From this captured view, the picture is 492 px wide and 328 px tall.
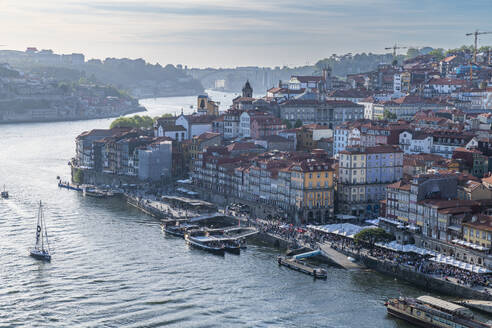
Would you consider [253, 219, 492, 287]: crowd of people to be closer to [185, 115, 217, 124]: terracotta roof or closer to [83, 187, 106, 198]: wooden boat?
[83, 187, 106, 198]: wooden boat

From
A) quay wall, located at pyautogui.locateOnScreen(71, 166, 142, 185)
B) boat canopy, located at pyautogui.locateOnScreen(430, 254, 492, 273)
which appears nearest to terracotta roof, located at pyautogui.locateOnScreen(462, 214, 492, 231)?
boat canopy, located at pyautogui.locateOnScreen(430, 254, 492, 273)

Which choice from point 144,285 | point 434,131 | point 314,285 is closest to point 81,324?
point 144,285

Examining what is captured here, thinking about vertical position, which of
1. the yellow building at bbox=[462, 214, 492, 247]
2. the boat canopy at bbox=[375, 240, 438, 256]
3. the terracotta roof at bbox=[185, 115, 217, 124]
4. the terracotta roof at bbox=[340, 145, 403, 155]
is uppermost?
the terracotta roof at bbox=[185, 115, 217, 124]

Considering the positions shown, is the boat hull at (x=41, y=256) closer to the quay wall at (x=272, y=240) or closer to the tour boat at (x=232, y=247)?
the tour boat at (x=232, y=247)

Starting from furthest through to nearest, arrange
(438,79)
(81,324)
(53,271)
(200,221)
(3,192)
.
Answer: (438,79) < (3,192) < (200,221) < (53,271) < (81,324)

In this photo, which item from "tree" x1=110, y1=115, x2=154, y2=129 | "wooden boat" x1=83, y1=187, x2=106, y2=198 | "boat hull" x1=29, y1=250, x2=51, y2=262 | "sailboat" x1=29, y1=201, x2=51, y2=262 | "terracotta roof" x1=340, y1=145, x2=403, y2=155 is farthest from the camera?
"tree" x1=110, y1=115, x2=154, y2=129

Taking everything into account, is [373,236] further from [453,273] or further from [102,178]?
[102,178]

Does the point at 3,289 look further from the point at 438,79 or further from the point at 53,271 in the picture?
the point at 438,79
